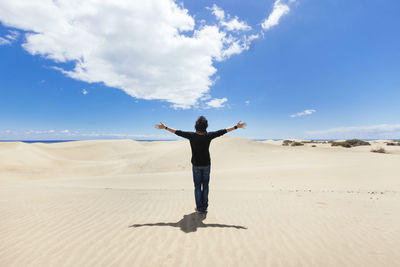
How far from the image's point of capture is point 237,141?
31.7 meters

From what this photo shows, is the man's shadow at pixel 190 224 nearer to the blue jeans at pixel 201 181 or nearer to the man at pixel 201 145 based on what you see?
the blue jeans at pixel 201 181

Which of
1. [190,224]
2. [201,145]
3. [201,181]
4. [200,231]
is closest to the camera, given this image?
→ [200,231]

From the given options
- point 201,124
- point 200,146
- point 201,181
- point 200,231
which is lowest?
point 200,231

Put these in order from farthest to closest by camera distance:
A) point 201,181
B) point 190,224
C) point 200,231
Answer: point 201,181 → point 190,224 → point 200,231

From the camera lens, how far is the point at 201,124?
4.74 metres

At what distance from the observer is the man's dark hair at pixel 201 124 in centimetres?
473

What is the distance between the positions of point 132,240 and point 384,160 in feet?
63.1

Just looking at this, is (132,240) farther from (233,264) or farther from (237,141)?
(237,141)

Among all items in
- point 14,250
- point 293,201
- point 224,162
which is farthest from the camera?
point 224,162

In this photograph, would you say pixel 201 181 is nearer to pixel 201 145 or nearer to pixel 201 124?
pixel 201 145

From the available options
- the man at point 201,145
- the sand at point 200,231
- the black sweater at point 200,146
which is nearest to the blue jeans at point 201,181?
the man at point 201,145

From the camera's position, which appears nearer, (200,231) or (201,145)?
(200,231)

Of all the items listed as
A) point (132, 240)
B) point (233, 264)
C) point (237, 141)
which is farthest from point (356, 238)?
point (237, 141)

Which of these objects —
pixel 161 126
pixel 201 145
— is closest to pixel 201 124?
pixel 201 145
